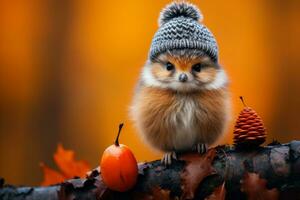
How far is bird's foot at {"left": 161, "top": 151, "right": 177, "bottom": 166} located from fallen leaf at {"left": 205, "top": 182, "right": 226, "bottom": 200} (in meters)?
0.12

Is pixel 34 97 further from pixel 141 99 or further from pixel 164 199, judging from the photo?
pixel 164 199

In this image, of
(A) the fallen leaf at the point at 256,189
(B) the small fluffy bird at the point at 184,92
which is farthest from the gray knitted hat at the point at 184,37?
(A) the fallen leaf at the point at 256,189

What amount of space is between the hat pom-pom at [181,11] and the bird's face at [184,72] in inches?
4.1

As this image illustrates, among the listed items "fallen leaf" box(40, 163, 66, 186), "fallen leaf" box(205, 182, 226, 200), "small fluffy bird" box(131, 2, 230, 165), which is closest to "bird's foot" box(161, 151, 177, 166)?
"small fluffy bird" box(131, 2, 230, 165)

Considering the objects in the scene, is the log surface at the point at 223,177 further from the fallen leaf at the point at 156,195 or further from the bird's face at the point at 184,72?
the bird's face at the point at 184,72

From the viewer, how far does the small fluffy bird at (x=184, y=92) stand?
1237mm

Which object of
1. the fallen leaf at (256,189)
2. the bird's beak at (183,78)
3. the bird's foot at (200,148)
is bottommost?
the fallen leaf at (256,189)

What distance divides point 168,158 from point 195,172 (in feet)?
0.27

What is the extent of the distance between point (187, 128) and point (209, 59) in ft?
0.50

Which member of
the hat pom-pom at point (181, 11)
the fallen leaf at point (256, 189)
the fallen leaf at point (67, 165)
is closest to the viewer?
the fallen leaf at point (256, 189)

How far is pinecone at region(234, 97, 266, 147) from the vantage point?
1.12 m

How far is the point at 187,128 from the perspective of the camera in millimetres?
1250

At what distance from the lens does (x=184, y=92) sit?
49.3 inches

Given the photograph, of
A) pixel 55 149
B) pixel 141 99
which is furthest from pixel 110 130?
pixel 141 99
